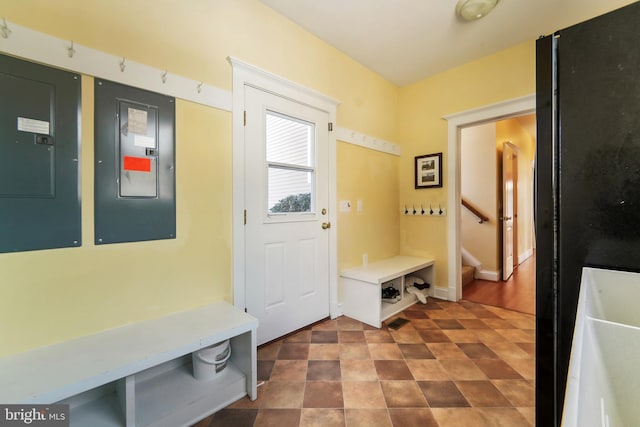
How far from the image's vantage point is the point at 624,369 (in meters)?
0.37

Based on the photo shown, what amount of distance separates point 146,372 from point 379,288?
1756 mm

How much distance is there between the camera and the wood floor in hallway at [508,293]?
2742mm

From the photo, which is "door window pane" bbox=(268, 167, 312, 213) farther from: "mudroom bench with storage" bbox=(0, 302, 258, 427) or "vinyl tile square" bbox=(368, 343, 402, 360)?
"vinyl tile square" bbox=(368, 343, 402, 360)

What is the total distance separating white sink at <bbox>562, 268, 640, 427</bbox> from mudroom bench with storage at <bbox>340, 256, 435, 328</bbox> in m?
1.86

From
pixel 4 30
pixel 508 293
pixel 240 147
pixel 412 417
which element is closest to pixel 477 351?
pixel 412 417

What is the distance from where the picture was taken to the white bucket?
1406 mm

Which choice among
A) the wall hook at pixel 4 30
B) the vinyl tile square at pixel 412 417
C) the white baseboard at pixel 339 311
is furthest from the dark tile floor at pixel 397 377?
the wall hook at pixel 4 30

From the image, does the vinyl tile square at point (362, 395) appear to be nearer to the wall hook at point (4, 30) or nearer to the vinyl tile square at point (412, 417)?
the vinyl tile square at point (412, 417)

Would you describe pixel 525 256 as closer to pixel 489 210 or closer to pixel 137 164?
pixel 489 210

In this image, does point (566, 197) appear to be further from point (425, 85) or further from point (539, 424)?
point (425, 85)

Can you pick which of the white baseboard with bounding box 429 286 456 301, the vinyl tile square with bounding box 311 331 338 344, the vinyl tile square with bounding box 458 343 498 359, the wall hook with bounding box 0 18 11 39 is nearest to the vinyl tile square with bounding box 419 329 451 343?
the vinyl tile square with bounding box 458 343 498 359

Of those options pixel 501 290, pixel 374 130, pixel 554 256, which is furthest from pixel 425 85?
pixel 554 256

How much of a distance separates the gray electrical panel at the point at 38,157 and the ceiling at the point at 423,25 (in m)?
1.56

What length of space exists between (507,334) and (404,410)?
138cm
